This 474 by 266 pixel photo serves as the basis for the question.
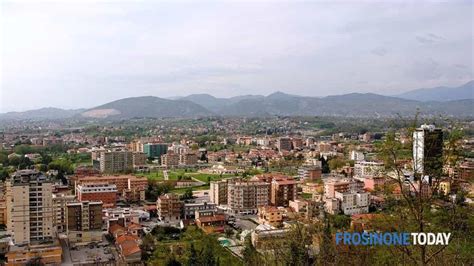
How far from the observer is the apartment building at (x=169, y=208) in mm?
8957

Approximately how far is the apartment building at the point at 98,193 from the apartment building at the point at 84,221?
1.76 meters

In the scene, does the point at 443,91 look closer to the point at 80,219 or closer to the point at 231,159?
the point at 231,159

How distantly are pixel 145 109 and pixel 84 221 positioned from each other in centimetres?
5693

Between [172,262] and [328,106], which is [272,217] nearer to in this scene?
[172,262]

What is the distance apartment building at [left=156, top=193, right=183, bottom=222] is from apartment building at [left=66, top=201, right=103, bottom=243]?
1.47 m

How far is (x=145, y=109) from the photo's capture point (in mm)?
63562

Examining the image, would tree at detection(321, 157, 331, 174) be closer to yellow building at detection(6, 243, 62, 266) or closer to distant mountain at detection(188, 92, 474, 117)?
yellow building at detection(6, 243, 62, 266)

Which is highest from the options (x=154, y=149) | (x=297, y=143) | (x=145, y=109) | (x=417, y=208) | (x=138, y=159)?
(x=145, y=109)

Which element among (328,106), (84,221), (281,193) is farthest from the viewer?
(328,106)

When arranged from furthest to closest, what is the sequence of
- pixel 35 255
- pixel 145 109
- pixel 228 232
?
pixel 145 109, pixel 228 232, pixel 35 255

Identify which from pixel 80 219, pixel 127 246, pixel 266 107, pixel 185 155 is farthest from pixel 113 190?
pixel 266 107

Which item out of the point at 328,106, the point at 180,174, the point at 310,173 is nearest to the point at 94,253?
the point at 310,173

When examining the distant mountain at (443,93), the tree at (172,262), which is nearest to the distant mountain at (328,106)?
the distant mountain at (443,93)

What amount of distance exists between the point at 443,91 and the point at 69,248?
96.3 metres
